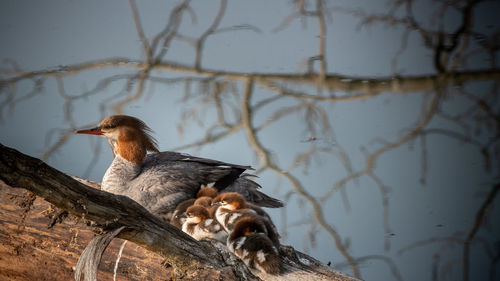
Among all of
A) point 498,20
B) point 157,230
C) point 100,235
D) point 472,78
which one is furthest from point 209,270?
point 498,20

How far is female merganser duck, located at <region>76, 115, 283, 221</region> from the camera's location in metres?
2.19

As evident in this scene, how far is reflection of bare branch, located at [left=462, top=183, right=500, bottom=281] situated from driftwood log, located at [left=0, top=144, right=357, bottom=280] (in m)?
1.03

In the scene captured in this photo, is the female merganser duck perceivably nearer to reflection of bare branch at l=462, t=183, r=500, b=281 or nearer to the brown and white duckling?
the brown and white duckling

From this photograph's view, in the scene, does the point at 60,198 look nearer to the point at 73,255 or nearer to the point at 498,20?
the point at 73,255

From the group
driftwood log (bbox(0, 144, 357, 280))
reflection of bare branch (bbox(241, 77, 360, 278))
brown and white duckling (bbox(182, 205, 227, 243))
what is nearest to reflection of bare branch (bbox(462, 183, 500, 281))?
reflection of bare branch (bbox(241, 77, 360, 278))

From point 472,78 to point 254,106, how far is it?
1437 millimetres

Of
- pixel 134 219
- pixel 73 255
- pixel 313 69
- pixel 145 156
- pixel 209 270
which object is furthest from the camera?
pixel 313 69

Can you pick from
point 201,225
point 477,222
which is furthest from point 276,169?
point 477,222

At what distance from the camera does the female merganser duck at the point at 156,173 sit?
7.18 feet

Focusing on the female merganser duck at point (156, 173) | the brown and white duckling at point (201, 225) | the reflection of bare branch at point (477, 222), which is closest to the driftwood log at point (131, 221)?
the brown and white duckling at point (201, 225)

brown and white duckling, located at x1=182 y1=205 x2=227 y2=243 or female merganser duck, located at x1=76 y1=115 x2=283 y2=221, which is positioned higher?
female merganser duck, located at x1=76 y1=115 x2=283 y2=221

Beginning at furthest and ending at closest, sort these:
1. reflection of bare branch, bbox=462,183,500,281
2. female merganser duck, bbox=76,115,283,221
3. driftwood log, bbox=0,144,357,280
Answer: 1. reflection of bare branch, bbox=462,183,500,281
2. female merganser duck, bbox=76,115,283,221
3. driftwood log, bbox=0,144,357,280

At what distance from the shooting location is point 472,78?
2.73 meters

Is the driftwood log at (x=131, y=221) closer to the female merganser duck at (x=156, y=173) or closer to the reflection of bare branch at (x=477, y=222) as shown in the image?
the female merganser duck at (x=156, y=173)
